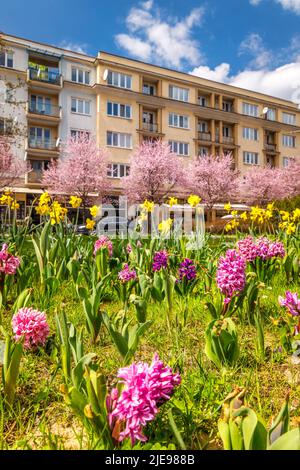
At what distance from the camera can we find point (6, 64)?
26.4 metres

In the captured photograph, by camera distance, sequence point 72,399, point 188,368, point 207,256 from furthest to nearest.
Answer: point 207,256 < point 188,368 < point 72,399

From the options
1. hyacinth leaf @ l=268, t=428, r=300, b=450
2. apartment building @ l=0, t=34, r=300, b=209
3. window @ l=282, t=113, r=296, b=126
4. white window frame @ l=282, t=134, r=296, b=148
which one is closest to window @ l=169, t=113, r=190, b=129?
apartment building @ l=0, t=34, r=300, b=209

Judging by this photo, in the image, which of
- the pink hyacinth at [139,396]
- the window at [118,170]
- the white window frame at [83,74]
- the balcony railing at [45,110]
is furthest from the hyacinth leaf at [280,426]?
the white window frame at [83,74]

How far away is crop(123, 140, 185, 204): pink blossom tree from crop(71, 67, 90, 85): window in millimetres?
8460

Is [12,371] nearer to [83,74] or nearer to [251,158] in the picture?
[83,74]

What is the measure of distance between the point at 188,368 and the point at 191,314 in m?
0.86

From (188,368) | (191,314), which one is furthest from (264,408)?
(191,314)

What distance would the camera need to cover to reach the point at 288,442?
0.71 meters

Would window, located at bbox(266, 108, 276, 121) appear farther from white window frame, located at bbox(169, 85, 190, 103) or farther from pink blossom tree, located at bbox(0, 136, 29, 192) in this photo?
pink blossom tree, located at bbox(0, 136, 29, 192)

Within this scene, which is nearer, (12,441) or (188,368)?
(12,441)

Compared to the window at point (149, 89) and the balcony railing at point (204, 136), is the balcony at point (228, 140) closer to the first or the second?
the balcony railing at point (204, 136)

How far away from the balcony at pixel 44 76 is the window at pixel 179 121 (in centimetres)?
1014

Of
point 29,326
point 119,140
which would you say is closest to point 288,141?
point 119,140
